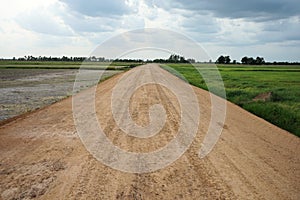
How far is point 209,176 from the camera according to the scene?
590cm

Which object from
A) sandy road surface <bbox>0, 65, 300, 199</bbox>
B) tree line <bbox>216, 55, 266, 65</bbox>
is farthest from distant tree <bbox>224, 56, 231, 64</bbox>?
sandy road surface <bbox>0, 65, 300, 199</bbox>

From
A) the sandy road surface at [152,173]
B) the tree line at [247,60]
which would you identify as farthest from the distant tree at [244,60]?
the sandy road surface at [152,173]

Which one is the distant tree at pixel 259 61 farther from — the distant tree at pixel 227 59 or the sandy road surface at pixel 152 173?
the sandy road surface at pixel 152 173

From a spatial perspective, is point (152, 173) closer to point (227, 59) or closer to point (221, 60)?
point (221, 60)

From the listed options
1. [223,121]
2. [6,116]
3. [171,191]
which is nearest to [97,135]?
[171,191]

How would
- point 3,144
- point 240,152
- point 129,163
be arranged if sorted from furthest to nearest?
point 3,144 → point 240,152 → point 129,163

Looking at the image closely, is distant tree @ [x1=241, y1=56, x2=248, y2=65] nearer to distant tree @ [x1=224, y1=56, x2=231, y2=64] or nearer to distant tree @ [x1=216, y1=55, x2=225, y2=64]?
distant tree @ [x1=224, y1=56, x2=231, y2=64]

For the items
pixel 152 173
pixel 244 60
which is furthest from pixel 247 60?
pixel 152 173

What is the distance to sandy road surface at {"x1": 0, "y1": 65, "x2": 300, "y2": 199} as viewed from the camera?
206 inches

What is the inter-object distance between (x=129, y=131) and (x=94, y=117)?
8.74 feet

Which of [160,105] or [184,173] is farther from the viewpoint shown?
[160,105]

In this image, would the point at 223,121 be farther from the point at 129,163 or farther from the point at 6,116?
the point at 6,116

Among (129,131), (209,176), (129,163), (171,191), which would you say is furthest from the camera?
(129,131)

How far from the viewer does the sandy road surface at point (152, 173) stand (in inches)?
206
